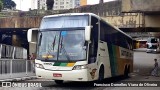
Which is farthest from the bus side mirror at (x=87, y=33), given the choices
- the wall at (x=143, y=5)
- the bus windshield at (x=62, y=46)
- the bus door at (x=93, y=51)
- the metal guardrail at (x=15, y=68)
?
the wall at (x=143, y=5)

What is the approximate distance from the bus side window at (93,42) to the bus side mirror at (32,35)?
8.10 feet

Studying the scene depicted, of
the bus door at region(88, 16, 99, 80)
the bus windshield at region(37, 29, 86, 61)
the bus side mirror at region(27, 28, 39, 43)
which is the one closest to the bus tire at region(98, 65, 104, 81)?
the bus door at region(88, 16, 99, 80)

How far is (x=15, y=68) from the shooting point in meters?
18.9

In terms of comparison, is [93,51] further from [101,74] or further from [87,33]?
[101,74]

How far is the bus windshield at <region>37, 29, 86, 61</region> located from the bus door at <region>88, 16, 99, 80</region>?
1.54ft

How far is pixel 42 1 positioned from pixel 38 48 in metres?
80.6

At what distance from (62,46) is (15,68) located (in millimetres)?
5773

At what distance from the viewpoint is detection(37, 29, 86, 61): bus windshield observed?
13.8 m

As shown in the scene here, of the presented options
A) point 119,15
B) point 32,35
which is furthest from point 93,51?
point 119,15

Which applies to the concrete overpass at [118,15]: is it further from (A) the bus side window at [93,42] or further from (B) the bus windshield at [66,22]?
(B) the bus windshield at [66,22]

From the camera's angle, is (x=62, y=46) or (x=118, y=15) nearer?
(x=62, y=46)

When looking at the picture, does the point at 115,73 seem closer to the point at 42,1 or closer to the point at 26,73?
the point at 26,73

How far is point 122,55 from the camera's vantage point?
20.6 meters

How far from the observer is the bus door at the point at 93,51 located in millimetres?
14148
